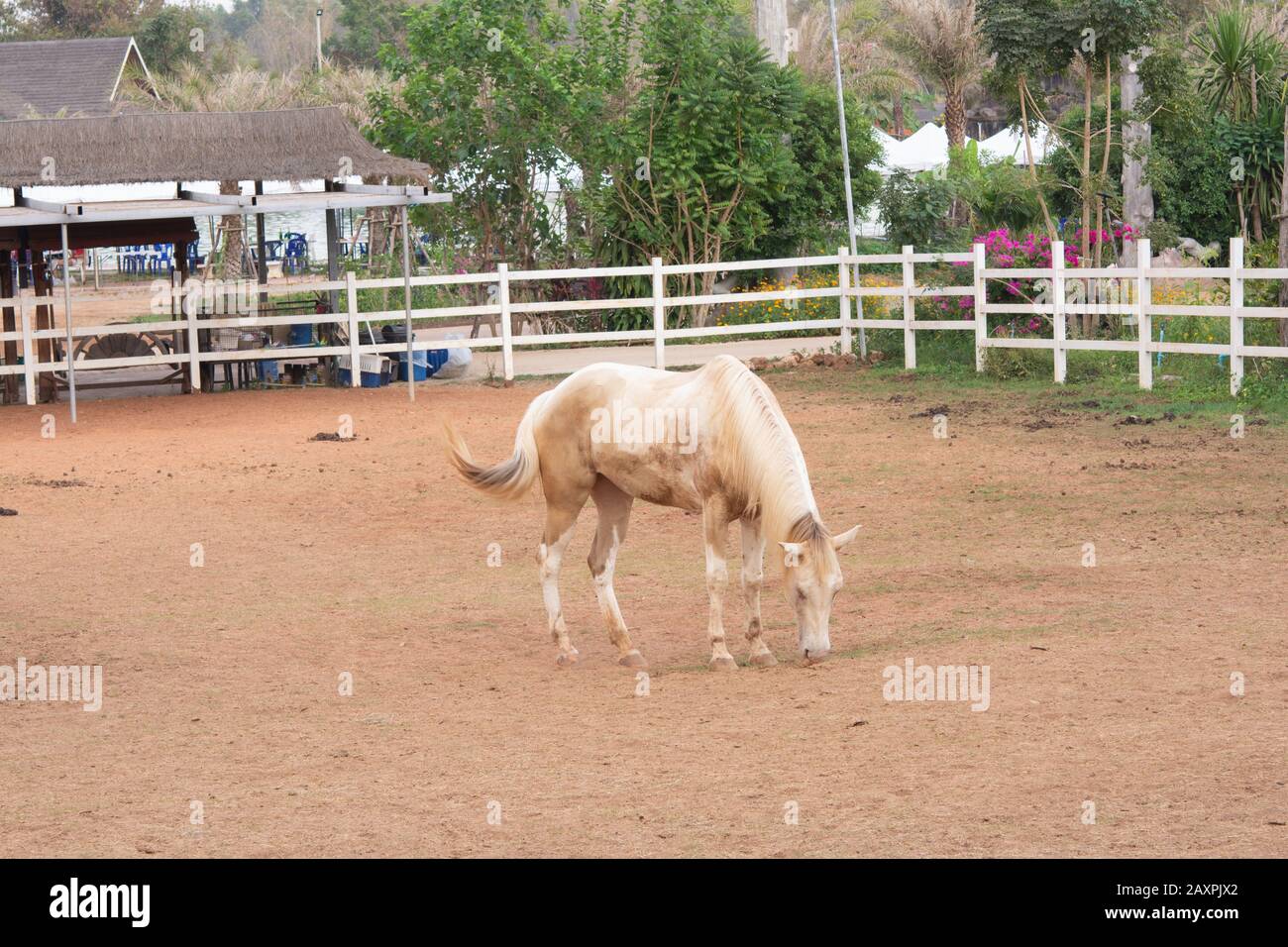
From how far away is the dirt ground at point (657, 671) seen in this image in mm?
5262

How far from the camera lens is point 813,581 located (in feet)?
23.2

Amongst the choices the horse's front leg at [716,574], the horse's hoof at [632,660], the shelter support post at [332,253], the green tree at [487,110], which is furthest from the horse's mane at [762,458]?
the green tree at [487,110]

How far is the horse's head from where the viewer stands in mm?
7035

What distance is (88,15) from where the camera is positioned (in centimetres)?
5500

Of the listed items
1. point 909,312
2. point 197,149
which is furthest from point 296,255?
point 909,312

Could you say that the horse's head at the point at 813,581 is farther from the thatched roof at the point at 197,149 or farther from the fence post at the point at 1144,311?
the thatched roof at the point at 197,149

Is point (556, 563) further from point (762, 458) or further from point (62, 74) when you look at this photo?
point (62, 74)

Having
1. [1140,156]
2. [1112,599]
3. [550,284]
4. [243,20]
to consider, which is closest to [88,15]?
[550,284]

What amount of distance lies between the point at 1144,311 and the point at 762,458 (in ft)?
32.9

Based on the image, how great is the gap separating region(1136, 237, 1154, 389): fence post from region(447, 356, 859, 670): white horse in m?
9.47

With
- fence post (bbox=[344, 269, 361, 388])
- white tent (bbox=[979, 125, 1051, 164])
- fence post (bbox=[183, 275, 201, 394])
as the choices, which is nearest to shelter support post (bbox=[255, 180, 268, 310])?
fence post (bbox=[183, 275, 201, 394])

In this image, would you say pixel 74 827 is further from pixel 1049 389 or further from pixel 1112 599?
pixel 1049 389

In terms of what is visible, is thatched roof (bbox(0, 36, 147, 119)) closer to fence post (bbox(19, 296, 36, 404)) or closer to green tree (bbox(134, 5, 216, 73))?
green tree (bbox(134, 5, 216, 73))

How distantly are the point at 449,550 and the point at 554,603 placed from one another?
3082mm
